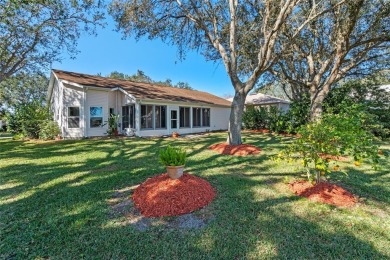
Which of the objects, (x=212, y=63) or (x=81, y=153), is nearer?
(x=81, y=153)

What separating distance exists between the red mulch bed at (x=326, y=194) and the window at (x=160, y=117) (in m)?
12.6

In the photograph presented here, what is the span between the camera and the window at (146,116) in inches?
599

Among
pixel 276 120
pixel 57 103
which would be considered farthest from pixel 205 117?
pixel 57 103

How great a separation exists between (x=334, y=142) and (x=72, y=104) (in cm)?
1562

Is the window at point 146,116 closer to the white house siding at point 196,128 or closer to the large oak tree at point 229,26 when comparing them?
the white house siding at point 196,128

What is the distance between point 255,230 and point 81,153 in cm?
850

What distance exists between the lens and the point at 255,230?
A: 321 cm

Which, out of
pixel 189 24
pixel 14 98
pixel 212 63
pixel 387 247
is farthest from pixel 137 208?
pixel 14 98

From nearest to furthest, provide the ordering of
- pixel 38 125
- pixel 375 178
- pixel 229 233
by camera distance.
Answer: pixel 229 233
pixel 375 178
pixel 38 125

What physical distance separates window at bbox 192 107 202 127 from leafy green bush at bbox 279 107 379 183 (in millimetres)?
15175

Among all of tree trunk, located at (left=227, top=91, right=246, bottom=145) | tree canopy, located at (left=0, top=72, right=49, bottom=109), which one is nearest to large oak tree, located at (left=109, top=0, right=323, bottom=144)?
tree trunk, located at (left=227, top=91, right=246, bottom=145)

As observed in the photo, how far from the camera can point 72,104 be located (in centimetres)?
1471

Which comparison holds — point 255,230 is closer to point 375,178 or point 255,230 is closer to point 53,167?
point 375,178

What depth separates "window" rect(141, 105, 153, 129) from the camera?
15.2m
